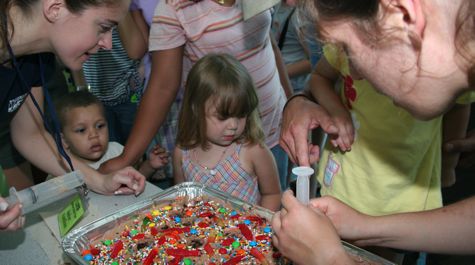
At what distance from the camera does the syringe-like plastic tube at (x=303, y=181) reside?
3.02 ft

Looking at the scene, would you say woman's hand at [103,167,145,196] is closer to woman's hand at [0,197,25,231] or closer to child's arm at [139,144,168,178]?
woman's hand at [0,197,25,231]

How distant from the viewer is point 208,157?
1772 millimetres

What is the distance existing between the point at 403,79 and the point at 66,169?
1.25 m

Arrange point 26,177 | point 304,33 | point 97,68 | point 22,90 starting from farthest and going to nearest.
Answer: point 97,68 < point 26,177 < point 22,90 < point 304,33

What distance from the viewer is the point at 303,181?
949 millimetres

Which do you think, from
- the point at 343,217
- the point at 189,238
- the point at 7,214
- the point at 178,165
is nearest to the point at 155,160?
the point at 178,165

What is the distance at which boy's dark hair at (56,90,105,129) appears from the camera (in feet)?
7.09

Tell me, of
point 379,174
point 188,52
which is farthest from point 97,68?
point 379,174

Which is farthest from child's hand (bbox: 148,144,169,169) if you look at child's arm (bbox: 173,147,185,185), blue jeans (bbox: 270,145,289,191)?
blue jeans (bbox: 270,145,289,191)

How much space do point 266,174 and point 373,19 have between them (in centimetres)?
109

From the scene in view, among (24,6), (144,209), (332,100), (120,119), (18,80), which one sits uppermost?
(24,6)

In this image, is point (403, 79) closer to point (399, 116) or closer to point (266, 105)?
point (399, 116)

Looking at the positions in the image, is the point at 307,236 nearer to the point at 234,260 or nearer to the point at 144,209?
the point at 234,260

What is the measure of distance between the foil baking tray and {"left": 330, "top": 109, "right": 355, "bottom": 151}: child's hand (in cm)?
28
